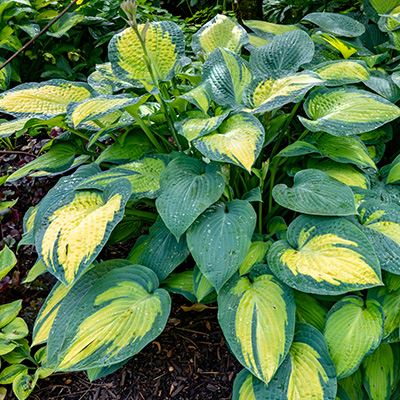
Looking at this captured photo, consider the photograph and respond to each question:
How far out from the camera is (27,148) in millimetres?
2129

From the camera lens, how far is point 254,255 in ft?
3.90

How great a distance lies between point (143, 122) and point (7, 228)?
2.98 ft

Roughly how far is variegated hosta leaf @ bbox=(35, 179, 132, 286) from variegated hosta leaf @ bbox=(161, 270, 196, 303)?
367mm

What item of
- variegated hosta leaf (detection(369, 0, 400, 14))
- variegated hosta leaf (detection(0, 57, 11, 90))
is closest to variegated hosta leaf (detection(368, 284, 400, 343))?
variegated hosta leaf (detection(369, 0, 400, 14))

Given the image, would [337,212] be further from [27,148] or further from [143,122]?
[27,148]

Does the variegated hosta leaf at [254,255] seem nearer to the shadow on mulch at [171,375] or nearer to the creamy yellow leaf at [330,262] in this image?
the creamy yellow leaf at [330,262]

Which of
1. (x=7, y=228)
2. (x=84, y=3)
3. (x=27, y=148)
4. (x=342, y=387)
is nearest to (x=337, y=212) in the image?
(x=342, y=387)

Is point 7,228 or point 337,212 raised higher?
point 337,212

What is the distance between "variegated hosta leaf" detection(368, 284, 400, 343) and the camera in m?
1.07

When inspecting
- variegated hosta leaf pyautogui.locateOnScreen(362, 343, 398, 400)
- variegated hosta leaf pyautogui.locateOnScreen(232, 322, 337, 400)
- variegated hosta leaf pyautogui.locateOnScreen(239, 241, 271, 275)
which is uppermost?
variegated hosta leaf pyautogui.locateOnScreen(239, 241, 271, 275)

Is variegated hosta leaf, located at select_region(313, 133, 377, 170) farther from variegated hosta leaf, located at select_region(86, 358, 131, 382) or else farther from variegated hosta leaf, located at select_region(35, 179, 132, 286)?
variegated hosta leaf, located at select_region(86, 358, 131, 382)

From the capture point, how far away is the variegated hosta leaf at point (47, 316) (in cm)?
115

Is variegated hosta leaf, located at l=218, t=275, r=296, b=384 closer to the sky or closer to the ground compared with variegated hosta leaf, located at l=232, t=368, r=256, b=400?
closer to the sky

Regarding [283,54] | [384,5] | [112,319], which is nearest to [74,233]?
[112,319]
